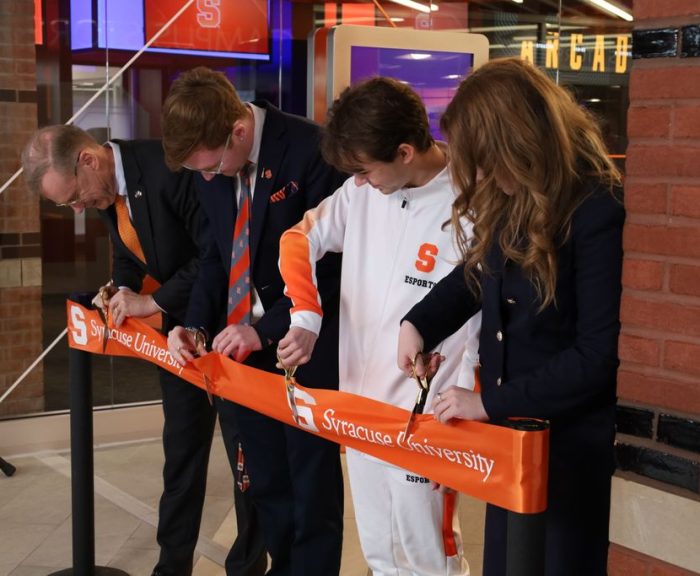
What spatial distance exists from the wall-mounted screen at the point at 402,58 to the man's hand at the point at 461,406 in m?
2.57

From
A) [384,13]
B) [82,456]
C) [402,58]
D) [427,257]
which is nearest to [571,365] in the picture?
[427,257]

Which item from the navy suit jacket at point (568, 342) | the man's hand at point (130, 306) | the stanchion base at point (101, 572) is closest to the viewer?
the navy suit jacket at point (568, 342)

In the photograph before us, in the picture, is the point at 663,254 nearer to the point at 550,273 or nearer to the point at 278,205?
A: the point at 550,273

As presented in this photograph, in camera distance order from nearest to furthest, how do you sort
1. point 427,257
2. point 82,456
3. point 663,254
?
point 663,254, point 427,257, point 82,456

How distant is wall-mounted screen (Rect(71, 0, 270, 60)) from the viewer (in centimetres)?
490

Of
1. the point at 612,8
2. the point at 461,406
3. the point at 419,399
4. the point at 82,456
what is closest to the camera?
the point at 461,406

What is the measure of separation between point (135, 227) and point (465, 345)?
129cm

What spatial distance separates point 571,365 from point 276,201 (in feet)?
3.80

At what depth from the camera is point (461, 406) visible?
1.72 meters

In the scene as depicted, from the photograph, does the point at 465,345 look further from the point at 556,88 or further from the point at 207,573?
the point at 207,573

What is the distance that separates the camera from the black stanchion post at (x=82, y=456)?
3180 millimetres

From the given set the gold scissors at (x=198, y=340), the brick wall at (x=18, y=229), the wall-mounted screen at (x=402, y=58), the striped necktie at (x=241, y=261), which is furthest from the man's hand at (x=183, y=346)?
the brick wall at (x=18, y=229)

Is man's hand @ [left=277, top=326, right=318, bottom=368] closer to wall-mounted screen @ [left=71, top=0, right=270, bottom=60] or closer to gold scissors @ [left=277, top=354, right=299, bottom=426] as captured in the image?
gold scissors @ [left=277, top=354, right=299, bottom=426]

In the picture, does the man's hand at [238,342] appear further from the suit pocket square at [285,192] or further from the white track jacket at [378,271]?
the suit pocket square at [285,192]
